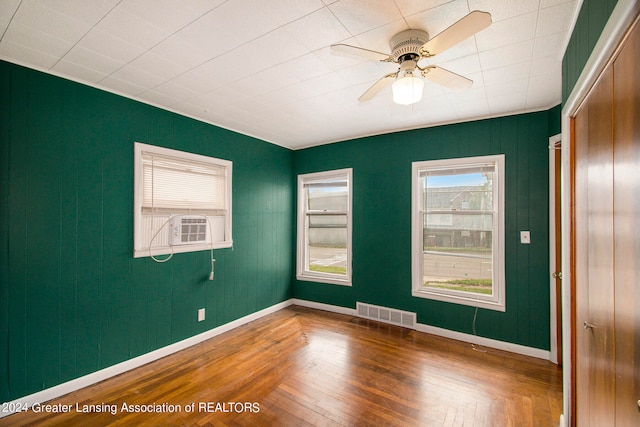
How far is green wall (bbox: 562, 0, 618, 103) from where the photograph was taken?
45.2 inches

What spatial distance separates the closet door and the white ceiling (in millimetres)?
917

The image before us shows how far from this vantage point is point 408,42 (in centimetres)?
176

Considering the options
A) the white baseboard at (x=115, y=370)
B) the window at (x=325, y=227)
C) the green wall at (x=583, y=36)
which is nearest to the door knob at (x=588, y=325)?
the green wall at (x=583, y=36)

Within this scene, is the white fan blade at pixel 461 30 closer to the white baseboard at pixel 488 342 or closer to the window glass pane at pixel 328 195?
the window glass pane at pixel 328 195

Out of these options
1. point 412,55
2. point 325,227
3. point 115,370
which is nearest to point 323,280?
point 325,227

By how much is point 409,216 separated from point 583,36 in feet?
8.21

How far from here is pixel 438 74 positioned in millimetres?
1903

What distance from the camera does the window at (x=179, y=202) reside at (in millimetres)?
2855

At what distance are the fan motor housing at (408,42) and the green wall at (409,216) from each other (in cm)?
202

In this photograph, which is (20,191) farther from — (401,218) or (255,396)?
(401,218)

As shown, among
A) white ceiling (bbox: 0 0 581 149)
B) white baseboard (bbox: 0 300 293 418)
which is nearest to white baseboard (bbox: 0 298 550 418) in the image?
white baseboard (bbox: 0 300 293 418)

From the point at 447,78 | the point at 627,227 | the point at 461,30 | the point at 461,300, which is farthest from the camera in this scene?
the point at 461,300

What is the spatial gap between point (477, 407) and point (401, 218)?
220cm

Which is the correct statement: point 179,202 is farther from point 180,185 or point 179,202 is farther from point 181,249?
point 181,249
